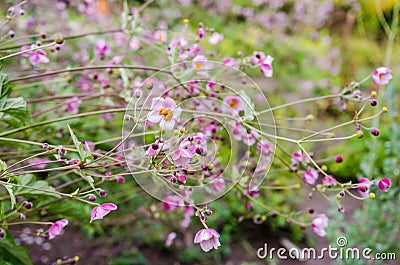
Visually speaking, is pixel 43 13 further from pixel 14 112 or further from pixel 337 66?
pixel 337 66

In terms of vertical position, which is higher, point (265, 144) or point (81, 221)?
point (265, 144)

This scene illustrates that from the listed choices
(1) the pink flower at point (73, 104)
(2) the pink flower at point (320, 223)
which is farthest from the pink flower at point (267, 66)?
(1) the pink flower at point (73, 104)

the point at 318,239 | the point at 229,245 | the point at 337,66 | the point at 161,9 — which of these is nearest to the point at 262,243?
the point at 229,245

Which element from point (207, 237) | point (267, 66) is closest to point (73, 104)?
point (267, 66)

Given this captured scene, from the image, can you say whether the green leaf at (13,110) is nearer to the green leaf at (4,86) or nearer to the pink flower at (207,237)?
the green leaf at (4,86)

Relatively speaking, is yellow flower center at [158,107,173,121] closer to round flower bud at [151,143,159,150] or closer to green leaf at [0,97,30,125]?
round flower bud at [151,143,159,150]
